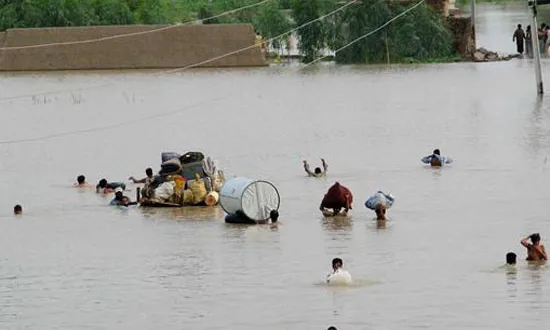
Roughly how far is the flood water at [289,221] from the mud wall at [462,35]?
10445 millimetres

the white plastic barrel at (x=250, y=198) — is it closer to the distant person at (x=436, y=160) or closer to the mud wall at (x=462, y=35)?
the distant person at (x=436, y=160)

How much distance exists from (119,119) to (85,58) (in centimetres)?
1597

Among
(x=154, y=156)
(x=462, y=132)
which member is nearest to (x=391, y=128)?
(x=462, y=132)

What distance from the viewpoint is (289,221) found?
25797mm

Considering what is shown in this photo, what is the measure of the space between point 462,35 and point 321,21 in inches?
209

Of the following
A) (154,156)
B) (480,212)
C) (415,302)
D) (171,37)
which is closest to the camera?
(415,302)

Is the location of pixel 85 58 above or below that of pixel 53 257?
above

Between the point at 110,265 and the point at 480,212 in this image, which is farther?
the point at 480,212

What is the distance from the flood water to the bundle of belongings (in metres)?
0.44

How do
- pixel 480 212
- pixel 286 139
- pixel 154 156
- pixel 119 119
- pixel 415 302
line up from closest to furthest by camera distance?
pixel 415 302 → pixel 480 212 → pixel 154 156 → pixel 286 139 → pixel 119 119

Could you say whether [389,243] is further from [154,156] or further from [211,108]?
[211,108]

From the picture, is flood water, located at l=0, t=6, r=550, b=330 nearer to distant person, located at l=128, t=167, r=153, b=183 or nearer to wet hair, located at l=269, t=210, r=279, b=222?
wet hair, located at l=269, t=210, r=279, b=222

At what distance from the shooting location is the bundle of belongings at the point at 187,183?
27.4 metres

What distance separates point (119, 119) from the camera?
156ft
